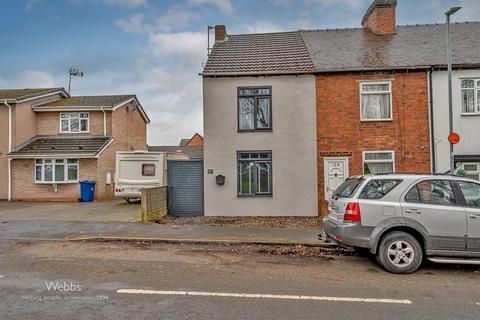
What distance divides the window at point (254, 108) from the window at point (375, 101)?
351 centimetres

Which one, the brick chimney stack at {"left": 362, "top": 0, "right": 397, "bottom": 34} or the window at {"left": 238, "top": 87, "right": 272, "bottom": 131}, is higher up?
the brick chimney stack at {"left": 362, "top": 0, "right": 397, "bottom": 34}

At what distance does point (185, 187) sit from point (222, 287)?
27.6 ft

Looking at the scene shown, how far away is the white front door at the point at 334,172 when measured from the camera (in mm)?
13281

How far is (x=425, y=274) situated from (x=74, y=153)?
19001 millimetres

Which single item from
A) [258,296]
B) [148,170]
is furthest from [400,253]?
[148,170]

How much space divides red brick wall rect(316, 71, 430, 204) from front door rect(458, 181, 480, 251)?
6.63 metres

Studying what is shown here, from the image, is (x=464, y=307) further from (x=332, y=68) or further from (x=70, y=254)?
(x=332, y=68)

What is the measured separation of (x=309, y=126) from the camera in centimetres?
1345

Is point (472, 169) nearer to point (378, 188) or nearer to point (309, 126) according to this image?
point (309, 126)

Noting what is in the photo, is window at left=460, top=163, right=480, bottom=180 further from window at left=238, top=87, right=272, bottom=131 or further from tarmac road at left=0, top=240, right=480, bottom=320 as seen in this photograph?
tarmac road at left=0, top=240, right=480, bottom=320

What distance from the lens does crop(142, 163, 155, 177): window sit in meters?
17.8

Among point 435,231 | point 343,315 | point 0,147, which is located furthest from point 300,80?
point 0,147

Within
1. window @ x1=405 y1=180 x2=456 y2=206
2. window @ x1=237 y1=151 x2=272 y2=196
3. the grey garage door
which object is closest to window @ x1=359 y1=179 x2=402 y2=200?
window @ x1=405 y1=180 x2=456 y2=206

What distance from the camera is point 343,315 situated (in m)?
4.44
